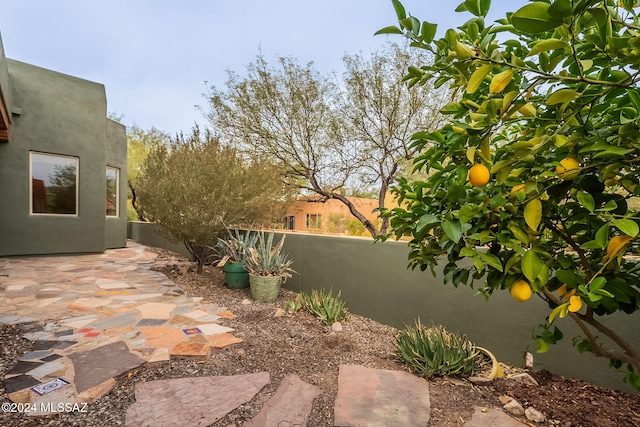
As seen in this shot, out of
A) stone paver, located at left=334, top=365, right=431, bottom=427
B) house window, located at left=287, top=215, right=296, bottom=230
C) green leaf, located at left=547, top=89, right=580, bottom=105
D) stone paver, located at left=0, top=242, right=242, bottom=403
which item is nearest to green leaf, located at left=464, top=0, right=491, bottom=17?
green leaf, located at left=547, top=89, right=580, bottom=105

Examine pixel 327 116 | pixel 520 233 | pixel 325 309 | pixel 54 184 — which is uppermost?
pixel 327 116

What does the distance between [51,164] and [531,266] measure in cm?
990

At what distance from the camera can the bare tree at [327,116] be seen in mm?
7906

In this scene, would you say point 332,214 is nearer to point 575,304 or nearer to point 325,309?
point 325,309

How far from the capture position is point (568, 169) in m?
0.77

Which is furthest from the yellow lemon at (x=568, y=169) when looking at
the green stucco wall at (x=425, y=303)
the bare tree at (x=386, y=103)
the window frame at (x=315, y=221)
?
the window frame at (x=315, y=221)

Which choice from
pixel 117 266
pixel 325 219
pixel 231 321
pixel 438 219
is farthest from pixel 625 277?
pixel 325 219

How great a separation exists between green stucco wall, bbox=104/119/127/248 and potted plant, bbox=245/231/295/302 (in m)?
7.20

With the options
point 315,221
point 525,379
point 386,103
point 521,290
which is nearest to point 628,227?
point 521,290

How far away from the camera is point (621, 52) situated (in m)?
0.71

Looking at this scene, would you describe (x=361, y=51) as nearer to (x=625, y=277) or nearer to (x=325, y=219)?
(x=325, y=219)

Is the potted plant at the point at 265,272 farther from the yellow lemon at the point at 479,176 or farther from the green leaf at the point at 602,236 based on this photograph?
the green leaf at the point at 602,236

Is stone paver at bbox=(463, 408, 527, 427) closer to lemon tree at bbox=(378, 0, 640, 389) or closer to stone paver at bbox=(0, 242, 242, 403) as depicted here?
lemon tree at bbox=(378, 0, 640, 389)

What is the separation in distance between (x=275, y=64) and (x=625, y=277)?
889cm
